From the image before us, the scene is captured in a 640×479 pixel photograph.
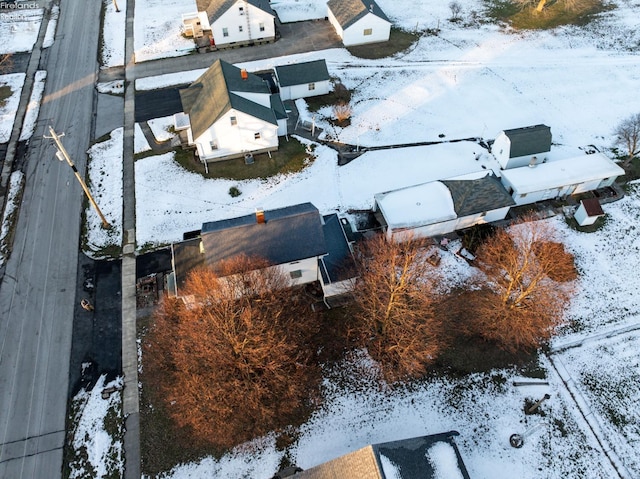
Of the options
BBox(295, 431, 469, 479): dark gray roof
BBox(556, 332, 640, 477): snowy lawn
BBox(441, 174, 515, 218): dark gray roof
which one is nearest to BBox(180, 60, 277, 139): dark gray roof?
BBox(441, 174, 515, 218): dark gray roof

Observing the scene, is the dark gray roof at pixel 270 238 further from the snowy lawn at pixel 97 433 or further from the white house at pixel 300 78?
the white house at pixel 300 78

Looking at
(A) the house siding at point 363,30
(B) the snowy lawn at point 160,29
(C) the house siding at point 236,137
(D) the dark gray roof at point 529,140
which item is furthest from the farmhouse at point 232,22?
(D) the dark gray roof at point 529,140

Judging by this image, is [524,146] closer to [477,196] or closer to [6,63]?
[477,196]

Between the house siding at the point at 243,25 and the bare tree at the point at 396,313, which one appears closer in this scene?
the bare tree at the point at 396,313

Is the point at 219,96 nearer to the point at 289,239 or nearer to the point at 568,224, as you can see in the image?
the point at 289,239

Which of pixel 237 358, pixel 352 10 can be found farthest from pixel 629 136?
pixel 237 358
